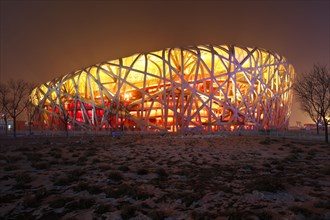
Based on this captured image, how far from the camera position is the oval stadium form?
1807 inches

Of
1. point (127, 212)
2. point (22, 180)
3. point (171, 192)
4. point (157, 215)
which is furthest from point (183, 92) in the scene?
point (157, 215)

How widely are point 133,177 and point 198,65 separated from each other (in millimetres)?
38024

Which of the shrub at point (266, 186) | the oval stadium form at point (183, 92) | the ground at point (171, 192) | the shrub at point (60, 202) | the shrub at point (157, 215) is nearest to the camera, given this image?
the shrub at point (157, 215)

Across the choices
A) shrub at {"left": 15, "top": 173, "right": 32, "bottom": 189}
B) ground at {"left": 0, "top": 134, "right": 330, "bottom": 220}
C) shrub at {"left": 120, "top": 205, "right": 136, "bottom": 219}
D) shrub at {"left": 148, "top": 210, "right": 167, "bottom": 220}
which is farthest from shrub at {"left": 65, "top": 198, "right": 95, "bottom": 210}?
shrub at {"left": 15, "top": 173, "right": 32, "bottom": 189}

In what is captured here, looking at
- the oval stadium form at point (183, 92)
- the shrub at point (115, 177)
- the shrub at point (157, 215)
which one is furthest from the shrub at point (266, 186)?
the oval stadium form at point (183, 92)

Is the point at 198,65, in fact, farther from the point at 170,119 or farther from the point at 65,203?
the point at 65,203

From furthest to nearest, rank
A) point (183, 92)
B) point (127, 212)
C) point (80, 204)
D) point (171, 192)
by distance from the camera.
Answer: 1. point (183, 92)
2. point (171, 192)
3. point (80, 204)
4. point (127, 212)

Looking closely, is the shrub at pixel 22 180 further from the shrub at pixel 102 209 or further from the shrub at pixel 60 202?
the shrub at pixel 102 209

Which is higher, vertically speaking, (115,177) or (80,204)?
(115,177)

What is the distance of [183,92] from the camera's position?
148ft

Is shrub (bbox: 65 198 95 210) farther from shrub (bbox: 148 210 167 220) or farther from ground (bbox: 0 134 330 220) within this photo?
shrub (bbox: 148 210 167 220)

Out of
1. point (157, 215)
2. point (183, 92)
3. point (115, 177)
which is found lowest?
point (157, 215)

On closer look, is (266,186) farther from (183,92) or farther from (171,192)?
(183,92)

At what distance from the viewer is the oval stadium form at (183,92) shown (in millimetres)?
45906
